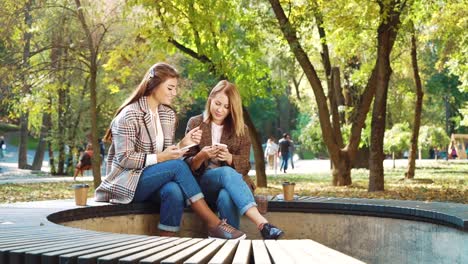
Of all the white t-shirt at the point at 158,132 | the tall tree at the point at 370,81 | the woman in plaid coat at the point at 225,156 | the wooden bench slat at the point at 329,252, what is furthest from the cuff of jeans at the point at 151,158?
the tall tree at the point at 370,81

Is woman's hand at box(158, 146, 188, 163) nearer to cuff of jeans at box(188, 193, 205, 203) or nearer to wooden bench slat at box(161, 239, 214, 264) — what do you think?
cuff of jeans at box(188, 193, 205, 203)

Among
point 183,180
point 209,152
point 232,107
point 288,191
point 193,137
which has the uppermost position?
point 232,107

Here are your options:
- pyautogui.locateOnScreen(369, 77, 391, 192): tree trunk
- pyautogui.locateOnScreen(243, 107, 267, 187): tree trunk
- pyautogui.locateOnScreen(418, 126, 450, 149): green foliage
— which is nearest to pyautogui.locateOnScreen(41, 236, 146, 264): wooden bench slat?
pyautogui.locateOnScreen(369, 77, 391, 192): tree trunk

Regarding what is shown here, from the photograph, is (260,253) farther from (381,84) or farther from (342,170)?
(342,170)

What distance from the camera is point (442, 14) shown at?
21297mm

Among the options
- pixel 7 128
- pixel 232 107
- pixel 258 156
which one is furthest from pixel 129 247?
pixel 7 128

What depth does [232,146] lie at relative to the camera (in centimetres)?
682

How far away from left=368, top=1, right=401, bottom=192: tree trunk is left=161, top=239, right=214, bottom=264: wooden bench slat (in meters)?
11.6

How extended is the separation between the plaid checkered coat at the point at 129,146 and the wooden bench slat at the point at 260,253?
2283 millimetres

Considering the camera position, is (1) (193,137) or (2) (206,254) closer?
(2) (206,254)

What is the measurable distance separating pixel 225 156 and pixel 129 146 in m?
0.82

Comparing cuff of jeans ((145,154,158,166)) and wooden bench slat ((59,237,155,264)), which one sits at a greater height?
cuff of jeans ((145,154,158,166))

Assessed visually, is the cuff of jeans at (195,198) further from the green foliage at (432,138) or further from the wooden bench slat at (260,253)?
the green foliage at (432,138)

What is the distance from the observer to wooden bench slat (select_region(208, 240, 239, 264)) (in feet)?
11.4
